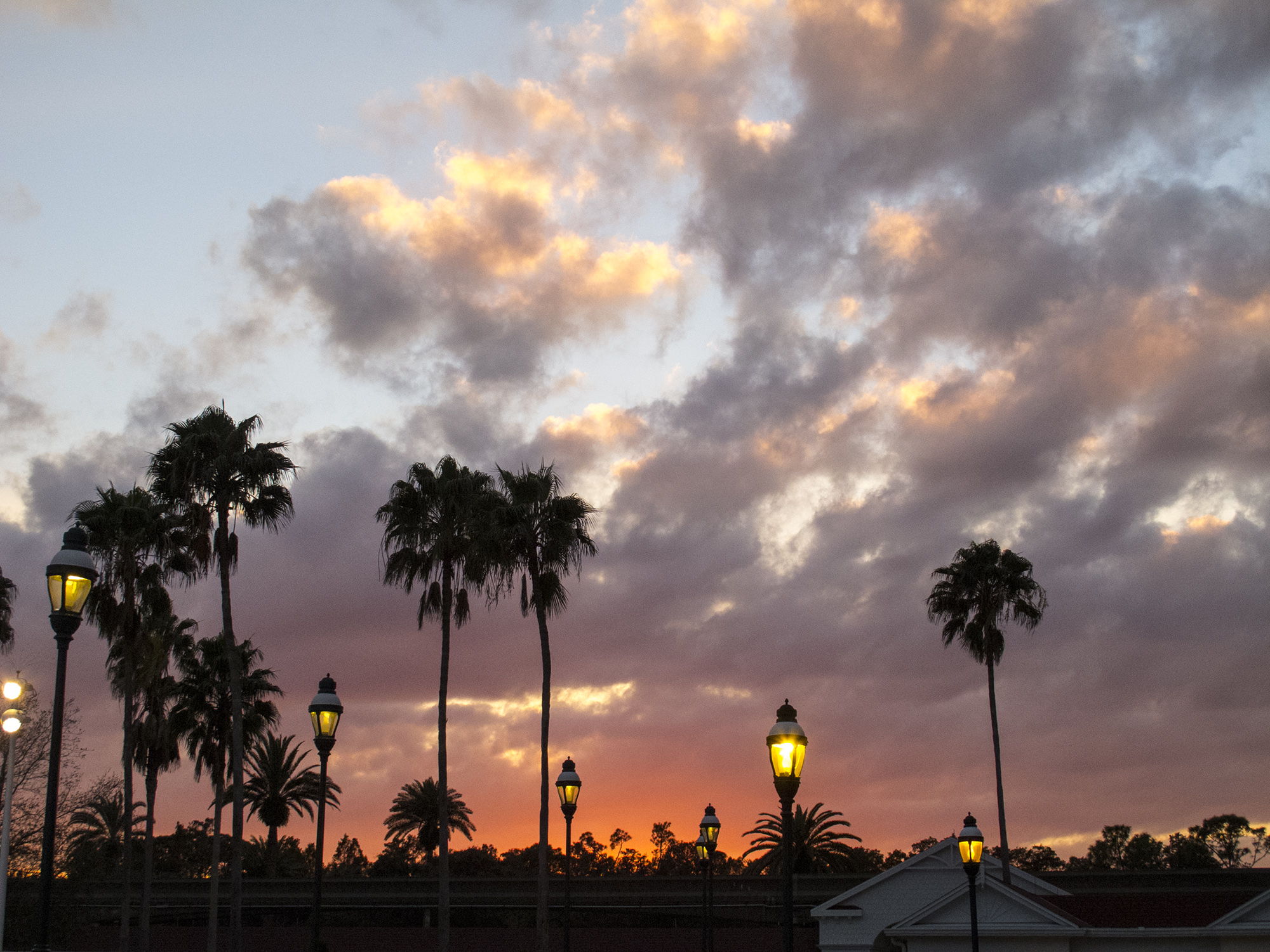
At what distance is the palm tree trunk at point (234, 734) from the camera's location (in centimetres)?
3953

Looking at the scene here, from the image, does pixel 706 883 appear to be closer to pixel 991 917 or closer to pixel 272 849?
pixel 991 917

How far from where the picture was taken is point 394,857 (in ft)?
317

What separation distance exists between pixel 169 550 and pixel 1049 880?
41.4 metres

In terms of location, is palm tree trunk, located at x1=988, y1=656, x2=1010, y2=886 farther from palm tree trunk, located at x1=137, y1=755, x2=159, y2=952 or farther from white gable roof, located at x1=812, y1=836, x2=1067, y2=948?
palm tree trunk, located at x1=137, y1=755, x2=159, y2=952

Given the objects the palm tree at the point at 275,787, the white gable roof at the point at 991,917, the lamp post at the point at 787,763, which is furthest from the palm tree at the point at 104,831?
the lamp post at the point at 787,763

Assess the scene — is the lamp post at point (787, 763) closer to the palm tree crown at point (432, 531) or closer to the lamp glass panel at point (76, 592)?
the lamp glass panel at point (76, 592)

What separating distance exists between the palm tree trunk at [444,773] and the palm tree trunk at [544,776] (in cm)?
355

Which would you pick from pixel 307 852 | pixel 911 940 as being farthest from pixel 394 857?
pixel 911 940

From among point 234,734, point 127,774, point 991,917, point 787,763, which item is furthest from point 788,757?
point 127,774

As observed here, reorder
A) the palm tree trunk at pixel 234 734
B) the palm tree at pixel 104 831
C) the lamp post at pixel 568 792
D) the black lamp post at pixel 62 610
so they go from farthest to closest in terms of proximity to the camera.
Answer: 1. the palm tree at pixel 104 831
2. the palm tree trunk at pixel 234 734
3. the lamp post at pixel 568 792
4. the black lamp post at pixel 62 610

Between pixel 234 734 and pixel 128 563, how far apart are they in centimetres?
943

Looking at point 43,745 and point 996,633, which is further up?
point 996,633

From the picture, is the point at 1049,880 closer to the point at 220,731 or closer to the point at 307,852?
the point at 220,731

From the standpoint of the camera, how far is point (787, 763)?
1636cm
